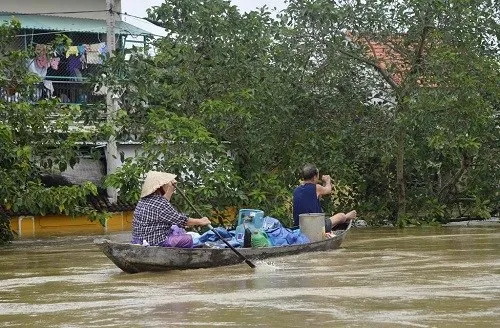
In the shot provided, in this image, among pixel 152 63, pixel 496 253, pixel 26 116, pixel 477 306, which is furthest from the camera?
pixel 152 63

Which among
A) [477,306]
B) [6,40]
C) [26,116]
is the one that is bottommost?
[477,306]

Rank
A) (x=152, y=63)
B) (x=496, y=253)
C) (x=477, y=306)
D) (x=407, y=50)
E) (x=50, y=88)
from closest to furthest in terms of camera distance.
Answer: (x=477, y=306), (x=496, y=253), (x=152, y=63), (x=407, y=50), (x=50, y=88)

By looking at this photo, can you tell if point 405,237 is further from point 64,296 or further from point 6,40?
→ point 64,296

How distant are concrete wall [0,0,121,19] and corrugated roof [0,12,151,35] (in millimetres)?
295

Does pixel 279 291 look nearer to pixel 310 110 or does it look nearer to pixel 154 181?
pixel 154 181

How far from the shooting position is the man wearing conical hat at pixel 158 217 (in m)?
13.7

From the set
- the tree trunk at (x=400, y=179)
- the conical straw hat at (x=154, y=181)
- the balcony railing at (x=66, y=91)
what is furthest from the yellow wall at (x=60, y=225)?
the conical straw hat at (x=154, y=181)

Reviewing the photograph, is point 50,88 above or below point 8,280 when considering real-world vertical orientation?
above

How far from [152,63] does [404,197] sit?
237 inches

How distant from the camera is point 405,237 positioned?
66.4 feet

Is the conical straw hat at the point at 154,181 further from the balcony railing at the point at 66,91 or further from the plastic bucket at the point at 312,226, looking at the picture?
the balcony railing at the point at 66,91

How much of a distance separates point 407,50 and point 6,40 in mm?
7641

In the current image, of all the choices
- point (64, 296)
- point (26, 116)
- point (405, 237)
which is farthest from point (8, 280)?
point (405, 237)

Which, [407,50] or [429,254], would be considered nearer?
[429,254]
